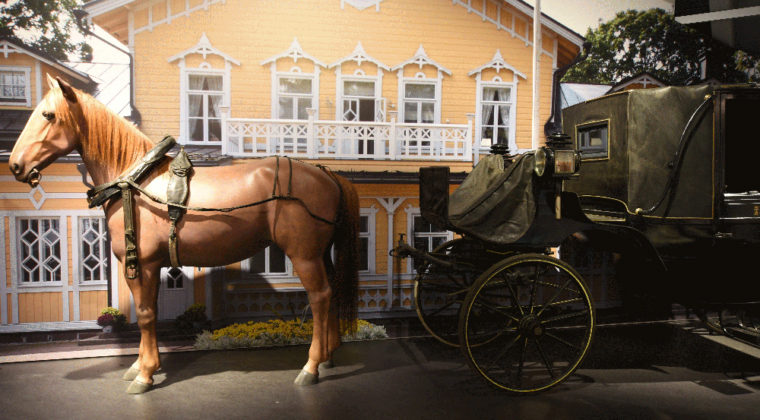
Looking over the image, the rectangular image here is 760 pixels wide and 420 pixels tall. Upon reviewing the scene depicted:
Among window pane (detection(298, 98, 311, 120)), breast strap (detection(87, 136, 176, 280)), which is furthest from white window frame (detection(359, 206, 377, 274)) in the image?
breast strap (detection(87, 136, 176, 280))

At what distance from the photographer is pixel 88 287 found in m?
4.62

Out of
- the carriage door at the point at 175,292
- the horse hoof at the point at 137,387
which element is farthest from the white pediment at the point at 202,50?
the horse hoof at the point at 137,387

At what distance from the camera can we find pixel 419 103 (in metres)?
5.18

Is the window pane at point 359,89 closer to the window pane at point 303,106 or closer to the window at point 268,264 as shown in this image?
the window pane at point 303,106

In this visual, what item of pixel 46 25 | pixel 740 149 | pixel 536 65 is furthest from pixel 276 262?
pixel 740 149

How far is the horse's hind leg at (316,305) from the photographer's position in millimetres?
3273

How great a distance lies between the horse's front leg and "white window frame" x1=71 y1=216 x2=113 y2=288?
1878 mm

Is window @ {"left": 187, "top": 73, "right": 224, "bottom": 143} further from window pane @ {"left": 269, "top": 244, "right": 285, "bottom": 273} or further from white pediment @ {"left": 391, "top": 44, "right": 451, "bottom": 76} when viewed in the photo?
white pediment @ {"left": 391, "top": 44, "right": 451, "bottom": 76}

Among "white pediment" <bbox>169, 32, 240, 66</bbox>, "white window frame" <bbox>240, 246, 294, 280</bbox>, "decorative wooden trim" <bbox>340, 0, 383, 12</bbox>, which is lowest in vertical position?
"white window frame" <bbox>240, 246, 294, 280</bbox>

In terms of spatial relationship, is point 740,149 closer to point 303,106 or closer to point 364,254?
point 364,254

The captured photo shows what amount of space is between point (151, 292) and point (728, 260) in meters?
4.61

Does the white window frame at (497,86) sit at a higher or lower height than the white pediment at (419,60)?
lower

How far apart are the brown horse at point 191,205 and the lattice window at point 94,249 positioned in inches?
66.1

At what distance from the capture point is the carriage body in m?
3.30
